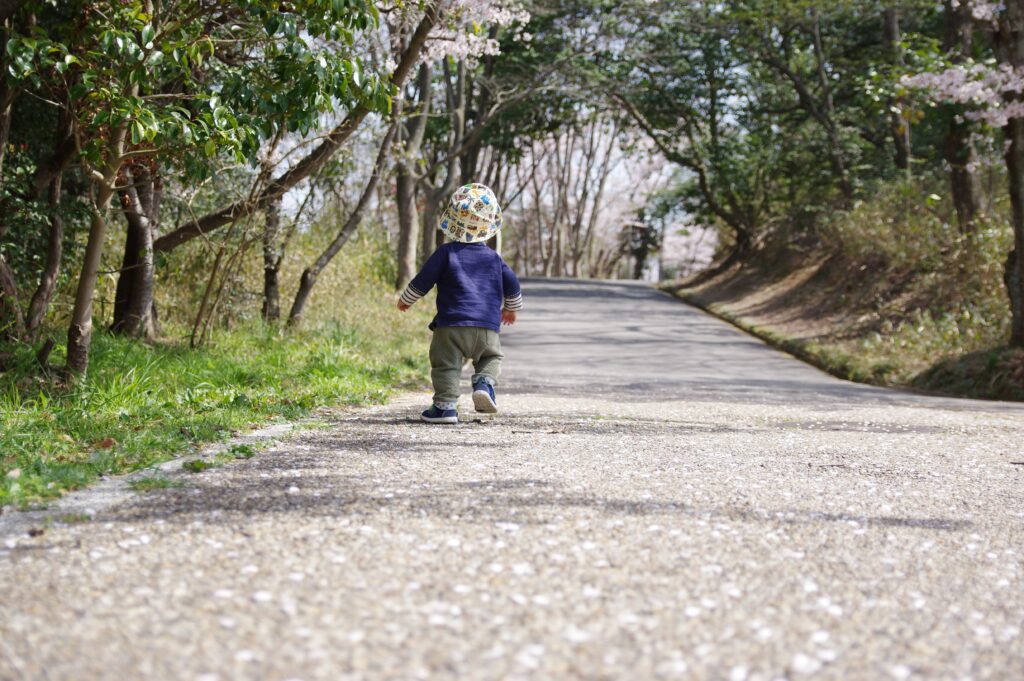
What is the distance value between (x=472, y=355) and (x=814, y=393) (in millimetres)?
5136

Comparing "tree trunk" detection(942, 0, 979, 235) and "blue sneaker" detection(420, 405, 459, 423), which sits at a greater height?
"tree trunk" detection(942, 0, 979, 235)

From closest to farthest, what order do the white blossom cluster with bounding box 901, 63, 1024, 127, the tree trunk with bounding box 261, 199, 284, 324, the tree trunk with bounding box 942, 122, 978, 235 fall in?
the tree trunk with bounding box 261, 199, 284, 324
the white blossom cluster with bounding box 901, 63, 1024, 127
the tree trunk with bounding box 942, 122, 978, 235

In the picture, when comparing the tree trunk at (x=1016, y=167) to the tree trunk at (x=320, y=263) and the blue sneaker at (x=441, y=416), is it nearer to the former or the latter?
the tree trunk at (x=320, y=263)

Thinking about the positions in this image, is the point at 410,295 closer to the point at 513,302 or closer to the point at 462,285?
the point at 462,285

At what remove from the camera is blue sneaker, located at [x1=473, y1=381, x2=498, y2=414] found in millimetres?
6293

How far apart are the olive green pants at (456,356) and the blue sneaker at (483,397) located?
0.15 feet

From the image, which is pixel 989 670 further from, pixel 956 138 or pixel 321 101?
pixel 956 138

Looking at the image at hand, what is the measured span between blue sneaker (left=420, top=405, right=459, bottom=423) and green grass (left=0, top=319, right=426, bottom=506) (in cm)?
86

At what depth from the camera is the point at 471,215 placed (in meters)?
6.34

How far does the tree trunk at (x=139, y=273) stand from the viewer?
856 cm

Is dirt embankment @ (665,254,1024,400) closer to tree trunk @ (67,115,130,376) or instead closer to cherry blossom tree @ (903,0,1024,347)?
cherry blossom tree @ (903,0,1024,347)

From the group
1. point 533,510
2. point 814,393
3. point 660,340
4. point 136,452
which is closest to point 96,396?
point 136,452

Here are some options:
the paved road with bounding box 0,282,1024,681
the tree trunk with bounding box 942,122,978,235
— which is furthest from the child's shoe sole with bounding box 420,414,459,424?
the tree trunk with bounding box 942,122,978,235

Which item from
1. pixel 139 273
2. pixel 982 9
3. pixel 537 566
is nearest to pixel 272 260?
pixel 139 273
